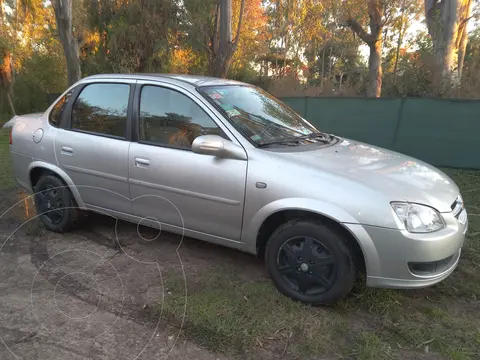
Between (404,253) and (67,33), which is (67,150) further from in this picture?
(67,33)

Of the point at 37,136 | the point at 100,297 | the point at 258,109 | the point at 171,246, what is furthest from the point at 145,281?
the point at 37,136

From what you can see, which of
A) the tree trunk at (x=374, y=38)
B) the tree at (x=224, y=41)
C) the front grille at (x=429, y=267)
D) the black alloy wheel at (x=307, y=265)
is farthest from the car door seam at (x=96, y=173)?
the tree trunk at (x=374, y=38)

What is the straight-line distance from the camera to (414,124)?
812cm

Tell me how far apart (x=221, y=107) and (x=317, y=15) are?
50.6 feet

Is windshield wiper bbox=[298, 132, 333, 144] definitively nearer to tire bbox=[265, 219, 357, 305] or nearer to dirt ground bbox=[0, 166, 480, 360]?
tire bbox=[265, 219, 357, 305]

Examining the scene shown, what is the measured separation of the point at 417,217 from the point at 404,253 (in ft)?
0.86

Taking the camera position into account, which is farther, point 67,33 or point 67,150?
point 67,33

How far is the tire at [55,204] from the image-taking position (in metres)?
4.10

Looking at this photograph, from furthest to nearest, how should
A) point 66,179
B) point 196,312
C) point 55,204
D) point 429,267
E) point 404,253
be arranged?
1. point 55,204
2. point 66,179
3. point 196,312
4. point 429,267
5. point 404,253

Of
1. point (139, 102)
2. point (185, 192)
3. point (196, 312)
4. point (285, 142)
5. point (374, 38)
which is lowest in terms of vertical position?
point (196, 312)

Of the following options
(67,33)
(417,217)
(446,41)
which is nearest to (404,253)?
(417,217)

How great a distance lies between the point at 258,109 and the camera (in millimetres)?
3658

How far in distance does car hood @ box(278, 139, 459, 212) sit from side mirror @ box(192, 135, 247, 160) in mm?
338

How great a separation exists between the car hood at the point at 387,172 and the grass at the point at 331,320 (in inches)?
32.6
